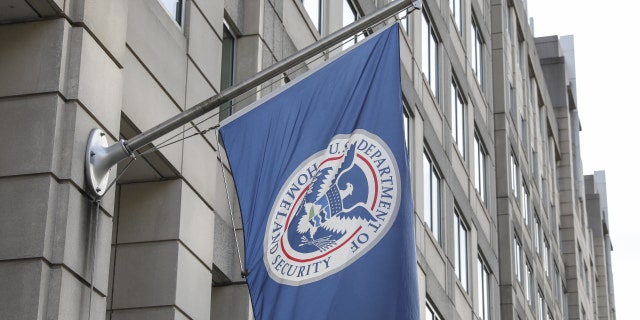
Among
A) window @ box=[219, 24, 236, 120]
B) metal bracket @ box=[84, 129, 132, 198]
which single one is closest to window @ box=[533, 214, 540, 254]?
window @ box=[219, 24, 236, 120]

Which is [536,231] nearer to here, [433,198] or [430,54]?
[430,54]

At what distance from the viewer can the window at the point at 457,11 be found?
3939cm

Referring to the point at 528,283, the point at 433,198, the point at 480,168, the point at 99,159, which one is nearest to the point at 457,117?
the point at 480,168

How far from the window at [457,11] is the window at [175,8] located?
21402 mm

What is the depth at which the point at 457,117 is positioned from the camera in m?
38.7

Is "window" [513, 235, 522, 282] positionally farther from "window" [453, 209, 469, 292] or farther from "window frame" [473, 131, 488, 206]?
"window" [453, 209, 469, 292]

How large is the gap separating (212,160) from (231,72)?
2.51m

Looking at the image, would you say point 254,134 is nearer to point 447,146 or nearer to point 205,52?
point 205,52

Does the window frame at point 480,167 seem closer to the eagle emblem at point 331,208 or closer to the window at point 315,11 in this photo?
the window at point 315,11

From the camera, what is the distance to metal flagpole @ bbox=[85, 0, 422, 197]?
45.2 ft

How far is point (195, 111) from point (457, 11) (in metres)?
27.5

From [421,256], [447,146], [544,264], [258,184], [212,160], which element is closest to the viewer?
[258,184]

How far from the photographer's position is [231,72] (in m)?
20.9

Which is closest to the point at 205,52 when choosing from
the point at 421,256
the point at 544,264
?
the point at 421,256
